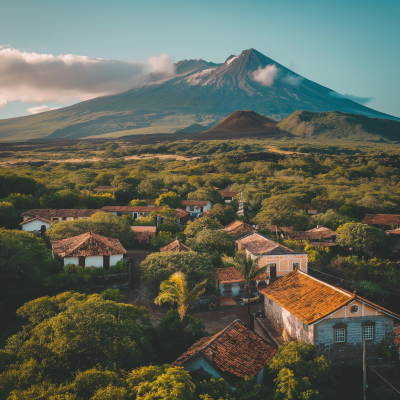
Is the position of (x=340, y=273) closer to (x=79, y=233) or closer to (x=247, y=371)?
(x=247, y=371)

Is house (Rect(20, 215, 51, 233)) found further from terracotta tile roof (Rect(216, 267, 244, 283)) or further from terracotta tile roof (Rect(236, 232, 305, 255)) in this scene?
terracotta tile roof (Rect(216, 267, 244, 283))

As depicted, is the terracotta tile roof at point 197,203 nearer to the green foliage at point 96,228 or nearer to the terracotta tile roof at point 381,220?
the green foliage at point 96,228

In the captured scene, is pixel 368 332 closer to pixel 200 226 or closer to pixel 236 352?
pixel 236 352

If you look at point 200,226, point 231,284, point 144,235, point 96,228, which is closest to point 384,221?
point 200,226

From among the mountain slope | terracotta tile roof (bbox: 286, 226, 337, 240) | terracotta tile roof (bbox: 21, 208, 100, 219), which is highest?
the mountain slope

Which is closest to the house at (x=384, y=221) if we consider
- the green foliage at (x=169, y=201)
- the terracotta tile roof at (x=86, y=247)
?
the green foliage at (x=169, y=201)

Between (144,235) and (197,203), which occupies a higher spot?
(197,203)

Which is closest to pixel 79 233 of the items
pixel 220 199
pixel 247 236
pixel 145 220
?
pixel 145 220

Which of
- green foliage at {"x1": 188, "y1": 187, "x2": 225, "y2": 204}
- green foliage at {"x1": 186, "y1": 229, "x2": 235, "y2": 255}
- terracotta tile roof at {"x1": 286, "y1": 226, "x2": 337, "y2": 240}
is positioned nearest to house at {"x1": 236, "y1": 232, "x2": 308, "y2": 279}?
green foliage at {"x1": 186, "y1": 229, "x2": 235, "y2": 255}
